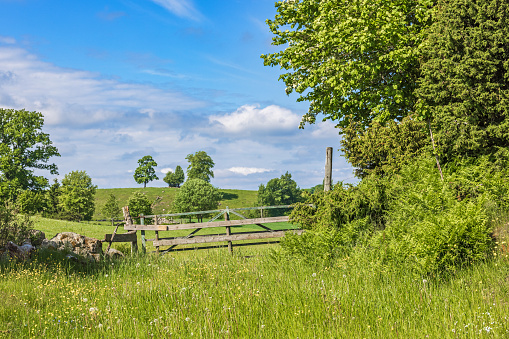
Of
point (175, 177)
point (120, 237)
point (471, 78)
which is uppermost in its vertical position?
point (175, 177)

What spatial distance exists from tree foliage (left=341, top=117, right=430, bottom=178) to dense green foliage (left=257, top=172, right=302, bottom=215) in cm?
4823

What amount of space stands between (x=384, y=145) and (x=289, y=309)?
1223cm

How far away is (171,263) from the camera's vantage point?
12.1 meters

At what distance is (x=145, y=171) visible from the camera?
94.4 meters

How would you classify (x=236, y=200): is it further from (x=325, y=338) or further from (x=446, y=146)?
(x=325, y=338)

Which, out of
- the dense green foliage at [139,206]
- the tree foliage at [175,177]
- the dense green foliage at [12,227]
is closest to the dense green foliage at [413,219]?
the dense green foliage at [12,227]

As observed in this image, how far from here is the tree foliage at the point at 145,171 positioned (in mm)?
93250

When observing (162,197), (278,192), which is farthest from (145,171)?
(278,192)

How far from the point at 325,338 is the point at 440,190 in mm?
7470

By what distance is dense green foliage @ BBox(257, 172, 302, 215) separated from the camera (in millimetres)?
69312

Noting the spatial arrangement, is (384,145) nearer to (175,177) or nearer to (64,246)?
(64,246)

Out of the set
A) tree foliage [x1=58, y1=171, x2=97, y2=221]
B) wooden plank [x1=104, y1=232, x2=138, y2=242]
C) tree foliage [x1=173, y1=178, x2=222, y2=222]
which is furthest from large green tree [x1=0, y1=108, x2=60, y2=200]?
wooden plank [x1=104, y1=232, x2=138, y2=242]

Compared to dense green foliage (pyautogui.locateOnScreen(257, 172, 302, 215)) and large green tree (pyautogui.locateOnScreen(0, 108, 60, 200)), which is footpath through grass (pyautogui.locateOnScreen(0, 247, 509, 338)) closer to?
large green tree (pyautogui.locateOnScreen(0, 108, 60, 200))

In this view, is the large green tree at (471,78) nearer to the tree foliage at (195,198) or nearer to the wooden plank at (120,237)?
the wooden plank at (120,237)
